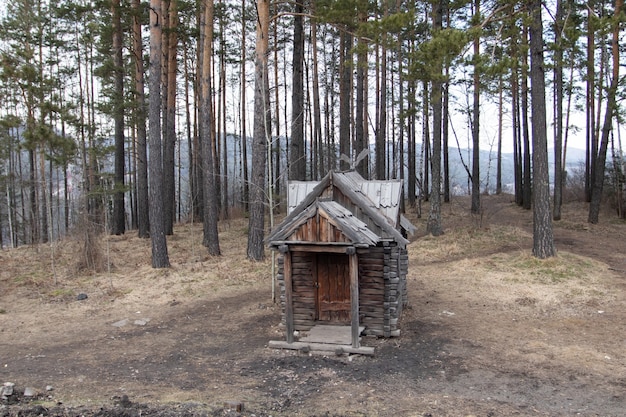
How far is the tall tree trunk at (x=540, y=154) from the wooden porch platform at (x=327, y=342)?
8439 millimetres

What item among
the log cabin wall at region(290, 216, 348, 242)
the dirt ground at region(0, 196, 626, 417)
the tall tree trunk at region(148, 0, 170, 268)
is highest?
the tall tree trunk at region(148, 0, 170, 268)

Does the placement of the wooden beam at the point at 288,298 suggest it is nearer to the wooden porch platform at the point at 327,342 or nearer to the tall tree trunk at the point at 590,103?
the wooden porch platform at the point at 327,342

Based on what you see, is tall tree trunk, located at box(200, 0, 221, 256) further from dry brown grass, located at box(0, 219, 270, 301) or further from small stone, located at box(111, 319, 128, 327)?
small stone, located at box(111, 319, 128, 327)

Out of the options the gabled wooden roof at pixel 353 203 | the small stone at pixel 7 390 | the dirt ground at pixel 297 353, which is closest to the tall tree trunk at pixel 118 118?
the dirt ground at pixel 297 353

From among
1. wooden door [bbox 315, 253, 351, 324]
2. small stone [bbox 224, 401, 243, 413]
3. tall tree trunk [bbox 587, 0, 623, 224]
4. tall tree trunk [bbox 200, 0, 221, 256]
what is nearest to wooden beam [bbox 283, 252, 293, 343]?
wooden door [bbox 315, 253, 351, 324]

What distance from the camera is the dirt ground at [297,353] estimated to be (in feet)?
23.7

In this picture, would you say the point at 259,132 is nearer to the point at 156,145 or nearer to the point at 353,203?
the point at 156,145

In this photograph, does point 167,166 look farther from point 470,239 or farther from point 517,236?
point 517,236

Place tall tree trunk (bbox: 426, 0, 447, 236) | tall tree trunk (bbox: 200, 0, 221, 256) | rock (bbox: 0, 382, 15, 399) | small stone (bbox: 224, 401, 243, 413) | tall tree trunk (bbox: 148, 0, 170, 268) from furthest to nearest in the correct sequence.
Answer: tall tree trunk (bbox: 426, 0, 447, 236), tall tree trunk (bbox: 200, 0, 221, 256), tall tree trunk (bbox: 148, 0, 170, 268), rock (bbox: 0, 382, 15, 399), small stone (bbox: 224, 401, 243, 413)

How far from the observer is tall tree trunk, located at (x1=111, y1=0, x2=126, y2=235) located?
65.4 ft

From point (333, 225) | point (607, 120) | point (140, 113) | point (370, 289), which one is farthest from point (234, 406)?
point (607, 120)

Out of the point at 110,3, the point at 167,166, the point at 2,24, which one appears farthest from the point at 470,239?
the point at 2,24

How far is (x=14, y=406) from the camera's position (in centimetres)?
681

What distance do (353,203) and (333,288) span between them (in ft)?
6.72
